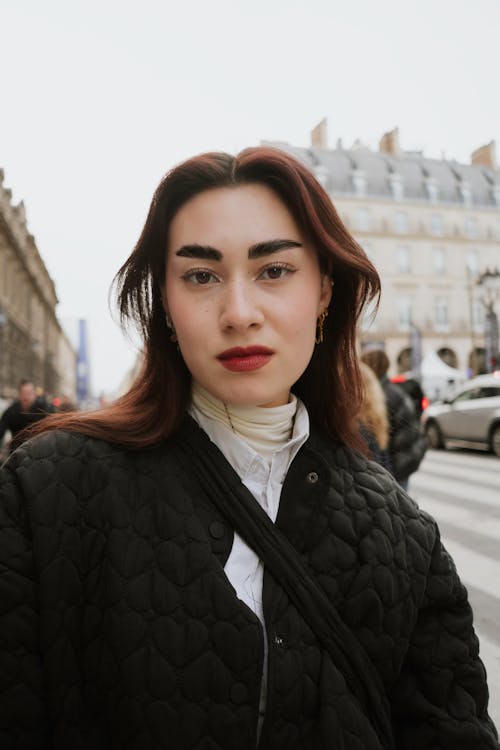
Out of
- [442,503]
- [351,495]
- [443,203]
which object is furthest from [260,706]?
[443,203]

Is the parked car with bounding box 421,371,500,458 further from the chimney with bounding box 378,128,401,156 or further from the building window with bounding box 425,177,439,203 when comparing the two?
the chimney with bounding box 378,128,401,156

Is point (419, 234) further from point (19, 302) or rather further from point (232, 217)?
point (232, 217)

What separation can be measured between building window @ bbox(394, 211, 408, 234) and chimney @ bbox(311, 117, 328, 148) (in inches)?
304

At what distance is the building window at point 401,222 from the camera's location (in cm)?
4231

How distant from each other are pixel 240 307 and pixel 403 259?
140ft

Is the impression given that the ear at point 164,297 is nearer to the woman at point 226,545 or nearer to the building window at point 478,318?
the woman at point 226,545

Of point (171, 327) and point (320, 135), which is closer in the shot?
point (171, 327)

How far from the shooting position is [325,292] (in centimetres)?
136

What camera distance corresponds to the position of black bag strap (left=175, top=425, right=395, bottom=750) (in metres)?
1.11

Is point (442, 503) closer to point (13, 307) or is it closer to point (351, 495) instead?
point (351, 495)

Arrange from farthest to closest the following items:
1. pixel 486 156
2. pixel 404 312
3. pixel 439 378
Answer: pixel 486 156 < pixel 404 312 < pixel 439 378

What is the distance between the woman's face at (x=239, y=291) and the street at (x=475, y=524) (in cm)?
244

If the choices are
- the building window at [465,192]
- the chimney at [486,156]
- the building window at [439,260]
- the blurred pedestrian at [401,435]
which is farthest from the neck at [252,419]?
the chimney at [486,156]

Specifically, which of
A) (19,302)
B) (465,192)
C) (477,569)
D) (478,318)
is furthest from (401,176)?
(477,569)
